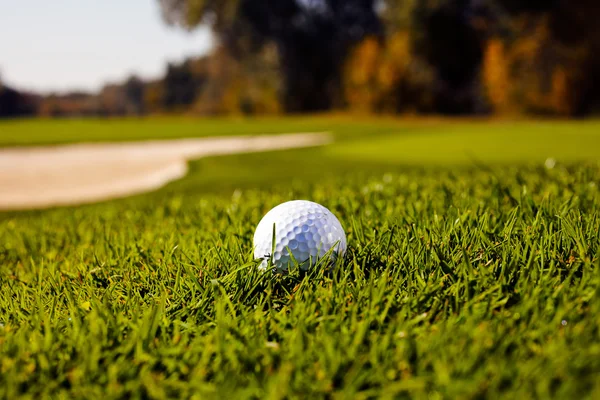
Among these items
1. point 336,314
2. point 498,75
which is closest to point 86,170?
point 336,314

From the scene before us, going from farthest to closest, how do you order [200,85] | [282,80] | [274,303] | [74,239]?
1. [200,85]
2. [282,80]
3. [74,239]
4. [274,303]

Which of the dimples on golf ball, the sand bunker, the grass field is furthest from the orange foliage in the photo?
the dimples on golf ball

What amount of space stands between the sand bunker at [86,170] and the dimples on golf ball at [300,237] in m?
6.03

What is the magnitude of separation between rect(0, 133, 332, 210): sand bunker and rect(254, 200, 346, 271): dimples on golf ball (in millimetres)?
6031

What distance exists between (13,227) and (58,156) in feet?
35.6

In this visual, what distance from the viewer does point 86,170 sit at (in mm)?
11578

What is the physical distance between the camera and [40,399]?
56.2 inches

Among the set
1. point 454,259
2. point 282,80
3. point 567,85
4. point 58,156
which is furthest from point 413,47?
point 454,259

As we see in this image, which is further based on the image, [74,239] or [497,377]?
[74,239]

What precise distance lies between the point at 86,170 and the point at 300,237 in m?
10.5

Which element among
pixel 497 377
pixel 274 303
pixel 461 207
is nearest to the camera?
pixel 497 377

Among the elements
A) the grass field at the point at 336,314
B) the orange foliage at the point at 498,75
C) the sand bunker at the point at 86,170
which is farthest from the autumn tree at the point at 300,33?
the grass field at the point at 336,314

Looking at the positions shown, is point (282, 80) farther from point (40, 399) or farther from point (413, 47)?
point (40, 399)

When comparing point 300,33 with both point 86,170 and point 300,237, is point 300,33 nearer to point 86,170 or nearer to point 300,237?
point 86,170
